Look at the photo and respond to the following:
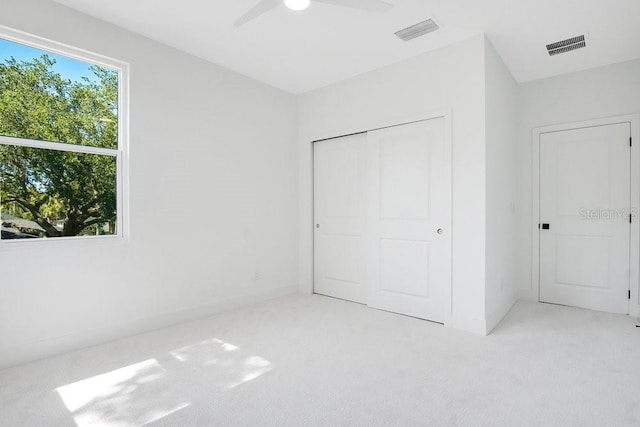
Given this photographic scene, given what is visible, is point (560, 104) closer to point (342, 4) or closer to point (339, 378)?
point (342, 4)

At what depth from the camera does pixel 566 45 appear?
10.9ft

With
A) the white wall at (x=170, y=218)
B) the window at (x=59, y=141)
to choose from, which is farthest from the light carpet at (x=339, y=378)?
the window at (x=59, y=141)

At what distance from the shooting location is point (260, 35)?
314 centimetres

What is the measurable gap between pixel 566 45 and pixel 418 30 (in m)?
1.54

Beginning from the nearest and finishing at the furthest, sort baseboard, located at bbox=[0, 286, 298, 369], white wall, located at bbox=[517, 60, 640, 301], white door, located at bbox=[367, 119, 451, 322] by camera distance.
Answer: baseboard, located at bbox=[0, 286, 298, 369] < white door, located at bbox=[367, 119, 451, 322] < white wall, located at bbox=[517, 60, 640, 301]

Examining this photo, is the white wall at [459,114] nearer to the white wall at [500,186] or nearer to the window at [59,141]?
the white wall at [500,186]

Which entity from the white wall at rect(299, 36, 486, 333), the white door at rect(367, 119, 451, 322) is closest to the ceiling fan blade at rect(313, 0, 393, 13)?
the white wall at rect(299, 36, 486, 333)

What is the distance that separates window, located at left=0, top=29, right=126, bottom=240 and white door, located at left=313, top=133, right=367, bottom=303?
2344 mm

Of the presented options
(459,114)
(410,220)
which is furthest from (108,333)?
(459,114)

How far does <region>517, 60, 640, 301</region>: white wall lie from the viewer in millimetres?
3666

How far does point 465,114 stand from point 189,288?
3.22 m

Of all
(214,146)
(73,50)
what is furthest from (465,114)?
(73,50)

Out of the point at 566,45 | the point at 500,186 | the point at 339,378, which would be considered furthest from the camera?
the point at 500,186

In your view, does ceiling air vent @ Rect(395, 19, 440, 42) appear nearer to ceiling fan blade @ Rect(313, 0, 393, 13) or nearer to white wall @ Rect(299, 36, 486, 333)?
white wall @ Rect(299, 36, 486, 333)
